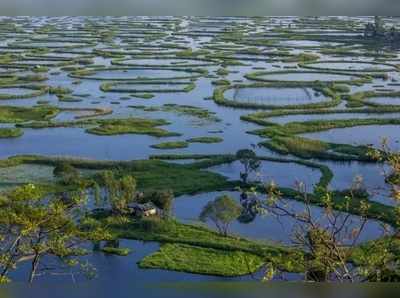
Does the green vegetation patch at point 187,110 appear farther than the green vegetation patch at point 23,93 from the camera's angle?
No

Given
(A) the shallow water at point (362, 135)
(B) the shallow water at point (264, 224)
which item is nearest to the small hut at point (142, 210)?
(B) the shallow water at point (264, 224)

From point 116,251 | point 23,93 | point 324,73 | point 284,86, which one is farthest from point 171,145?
→ point 324,73

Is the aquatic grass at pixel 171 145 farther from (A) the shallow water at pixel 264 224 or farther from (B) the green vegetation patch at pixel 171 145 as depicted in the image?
(A) the shallow water at pixel 264 224

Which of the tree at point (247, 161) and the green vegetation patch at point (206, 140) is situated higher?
the tree at point (247, 161)

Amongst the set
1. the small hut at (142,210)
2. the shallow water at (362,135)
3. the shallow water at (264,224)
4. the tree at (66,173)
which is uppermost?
the small hut at (142,210)

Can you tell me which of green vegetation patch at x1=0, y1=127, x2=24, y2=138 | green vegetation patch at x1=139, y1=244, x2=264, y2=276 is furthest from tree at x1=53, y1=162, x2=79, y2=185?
green vegetation patch at x1=0, y1=127, x2=24, y2=138

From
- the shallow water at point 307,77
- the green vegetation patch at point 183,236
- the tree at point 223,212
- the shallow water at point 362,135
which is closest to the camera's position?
the green vegetation patch at point 183,236

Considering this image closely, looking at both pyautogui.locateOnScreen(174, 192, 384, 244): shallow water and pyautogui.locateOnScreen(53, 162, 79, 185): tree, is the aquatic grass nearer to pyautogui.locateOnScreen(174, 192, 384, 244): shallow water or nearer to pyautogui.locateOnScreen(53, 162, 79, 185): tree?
pyautogui.locateOnScreen(53, 162, 79, 185): tree
